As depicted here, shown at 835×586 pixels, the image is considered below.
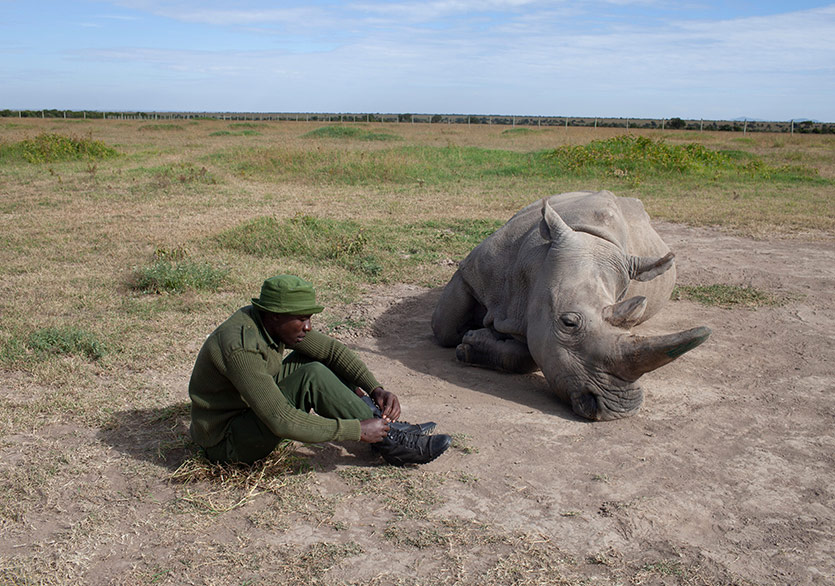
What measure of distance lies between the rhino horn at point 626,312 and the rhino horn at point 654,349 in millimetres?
136

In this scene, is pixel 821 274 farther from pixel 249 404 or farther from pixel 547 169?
pixel 547 169

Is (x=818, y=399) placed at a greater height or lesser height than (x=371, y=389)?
lesser

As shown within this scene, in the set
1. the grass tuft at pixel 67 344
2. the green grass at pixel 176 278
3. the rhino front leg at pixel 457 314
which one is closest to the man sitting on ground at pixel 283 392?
the rhino front leg at pixel 457 314

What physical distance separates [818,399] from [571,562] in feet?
9.42

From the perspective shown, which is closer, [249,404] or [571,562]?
[571,562]

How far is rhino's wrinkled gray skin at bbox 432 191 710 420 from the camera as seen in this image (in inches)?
175

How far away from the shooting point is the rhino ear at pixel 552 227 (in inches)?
199

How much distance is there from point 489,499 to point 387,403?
0.76 m

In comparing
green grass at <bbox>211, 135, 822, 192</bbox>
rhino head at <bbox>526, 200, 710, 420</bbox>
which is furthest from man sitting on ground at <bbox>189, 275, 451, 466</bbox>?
green grass at <bbox>211, 135, 822, 192</bbox>

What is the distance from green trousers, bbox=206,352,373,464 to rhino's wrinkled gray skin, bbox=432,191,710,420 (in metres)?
1.45

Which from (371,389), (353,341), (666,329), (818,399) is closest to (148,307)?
(353,341)

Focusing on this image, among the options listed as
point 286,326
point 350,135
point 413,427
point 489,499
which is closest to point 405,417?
point 413,427

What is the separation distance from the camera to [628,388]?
4.55 m

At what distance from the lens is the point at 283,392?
3795 millimetres
